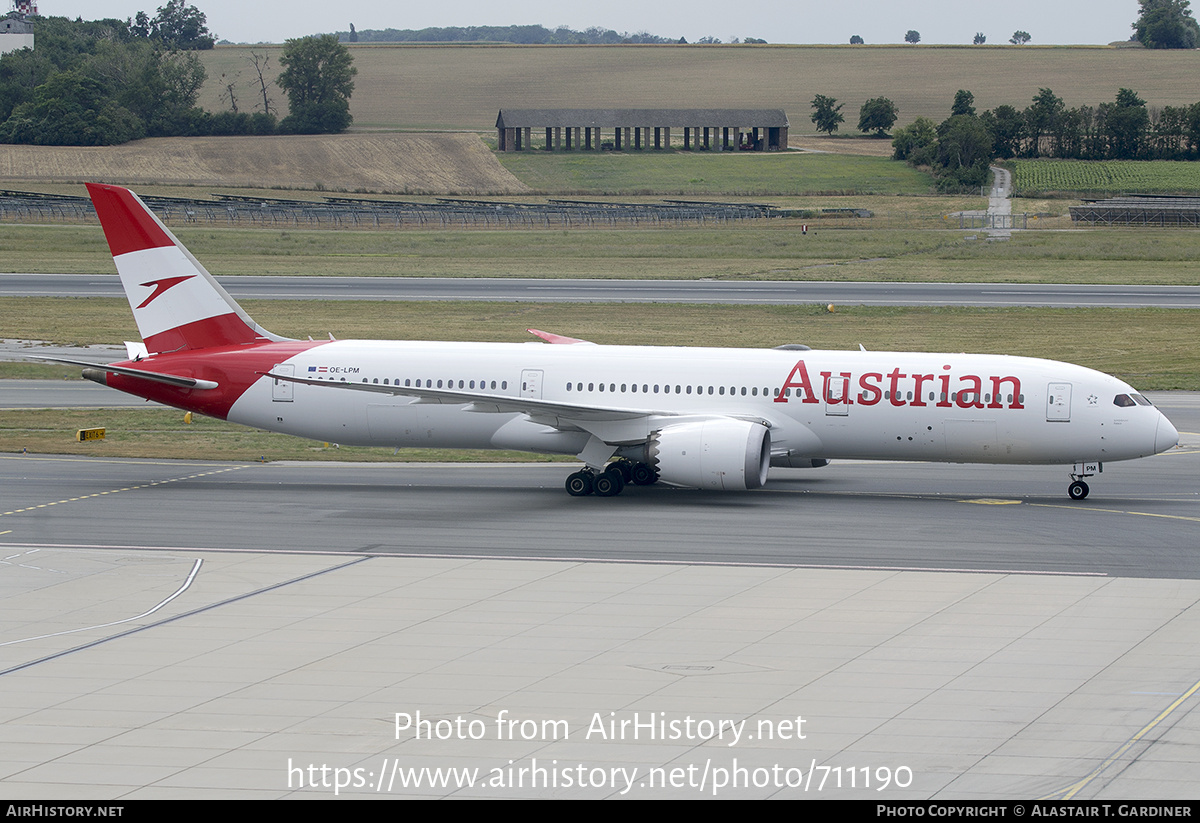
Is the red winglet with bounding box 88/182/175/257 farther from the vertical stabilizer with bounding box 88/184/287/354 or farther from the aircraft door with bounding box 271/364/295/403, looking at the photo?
the aircraft door with bounding box 271/364/295/403

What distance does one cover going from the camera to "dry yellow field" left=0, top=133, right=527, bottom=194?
515 ft

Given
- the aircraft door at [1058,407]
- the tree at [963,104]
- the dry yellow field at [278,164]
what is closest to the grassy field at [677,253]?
the dry yellow field at [278,164]

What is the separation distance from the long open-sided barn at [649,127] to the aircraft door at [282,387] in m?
154

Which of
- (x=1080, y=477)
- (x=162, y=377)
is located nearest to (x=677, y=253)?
(x=162, y=377)

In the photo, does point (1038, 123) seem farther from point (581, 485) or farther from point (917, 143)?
point (581, 485)

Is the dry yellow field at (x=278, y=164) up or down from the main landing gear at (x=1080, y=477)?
up

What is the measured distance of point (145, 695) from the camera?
65.9ft

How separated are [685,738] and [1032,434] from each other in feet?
69.2

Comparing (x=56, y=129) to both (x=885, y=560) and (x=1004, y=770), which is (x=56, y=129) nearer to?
(x=885, y=560)

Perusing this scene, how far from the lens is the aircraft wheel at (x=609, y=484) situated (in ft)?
122

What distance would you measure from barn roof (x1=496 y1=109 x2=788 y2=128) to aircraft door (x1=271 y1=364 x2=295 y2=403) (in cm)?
15503

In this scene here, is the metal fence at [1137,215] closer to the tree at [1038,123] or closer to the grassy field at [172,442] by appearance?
the tree at [1038,123]

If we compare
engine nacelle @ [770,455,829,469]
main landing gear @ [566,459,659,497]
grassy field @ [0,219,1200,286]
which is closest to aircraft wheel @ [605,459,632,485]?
main landing gear @ [566,459,659,497]

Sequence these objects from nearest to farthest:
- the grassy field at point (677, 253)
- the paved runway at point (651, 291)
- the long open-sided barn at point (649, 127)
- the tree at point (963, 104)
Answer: the paved runway at point (651, 291)
the grassy field at point (677, 253)
the long open-sided barn at point (649, 127)
the tree at point (963, 104)
